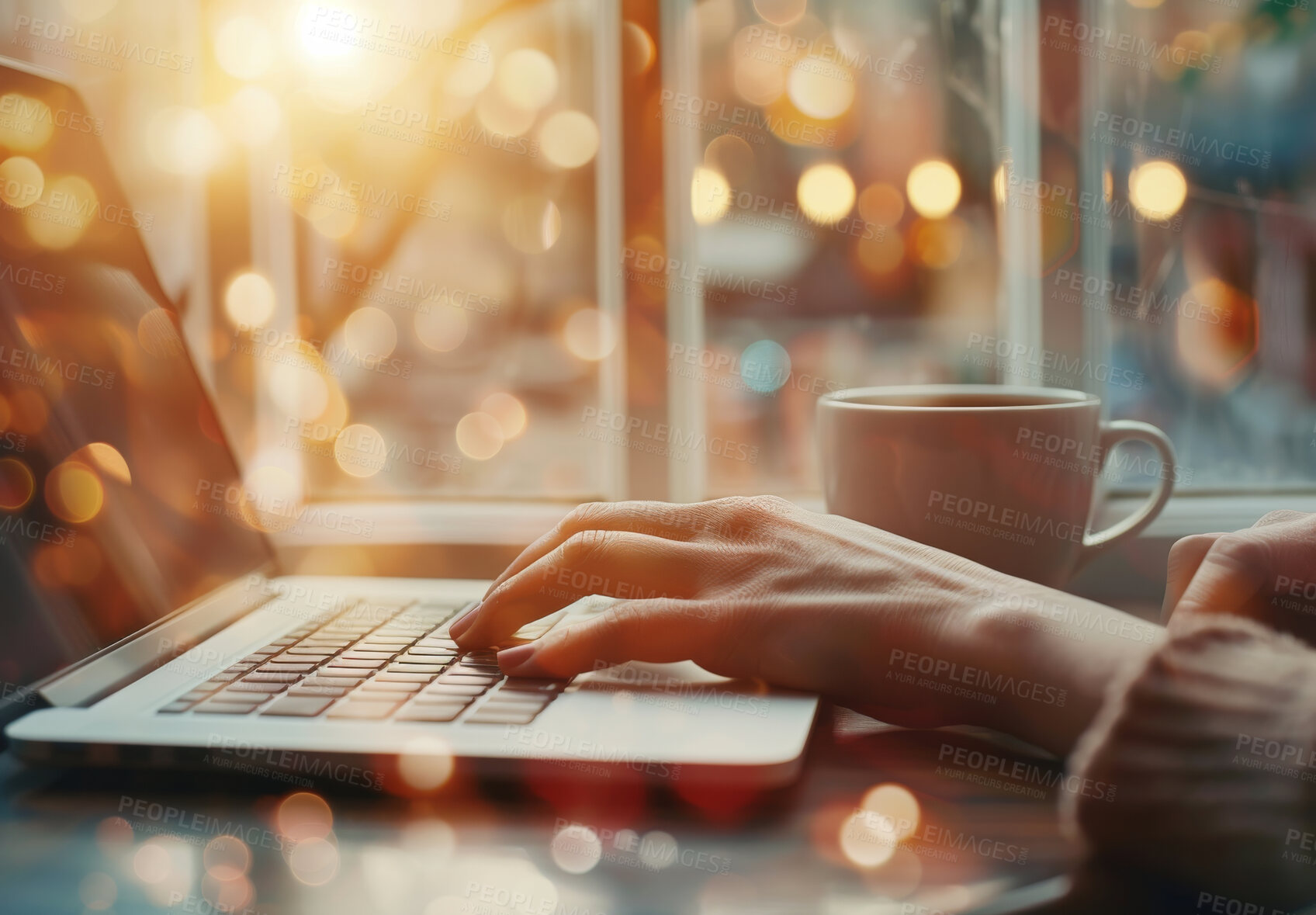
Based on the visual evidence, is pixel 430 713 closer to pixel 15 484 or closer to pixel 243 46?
pixel 15 484

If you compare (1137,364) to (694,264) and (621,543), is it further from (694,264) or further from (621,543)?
(621,543)

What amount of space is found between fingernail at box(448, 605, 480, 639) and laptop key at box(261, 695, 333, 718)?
113mm

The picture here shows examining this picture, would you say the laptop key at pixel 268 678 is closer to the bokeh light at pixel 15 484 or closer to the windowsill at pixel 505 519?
the bokeh light at pixel 15 484

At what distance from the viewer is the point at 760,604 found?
0.56 m

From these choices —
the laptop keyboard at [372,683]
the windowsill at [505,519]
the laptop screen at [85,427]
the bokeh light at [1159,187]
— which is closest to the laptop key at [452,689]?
the laptop keyboard at [372,683]

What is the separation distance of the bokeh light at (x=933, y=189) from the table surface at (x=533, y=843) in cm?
67

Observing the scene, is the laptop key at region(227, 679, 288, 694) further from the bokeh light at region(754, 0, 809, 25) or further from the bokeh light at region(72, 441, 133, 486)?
the bokeh light at region(754, 0, 809, 25)

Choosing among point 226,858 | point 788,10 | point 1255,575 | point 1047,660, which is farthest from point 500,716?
point 788,10

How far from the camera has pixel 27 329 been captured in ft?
1.98

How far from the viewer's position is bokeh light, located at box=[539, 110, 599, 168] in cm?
99

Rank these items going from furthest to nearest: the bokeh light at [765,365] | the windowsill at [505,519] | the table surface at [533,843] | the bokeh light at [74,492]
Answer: the bokeh light at [765,365] < the windowsill at [505,519] < the bokeh light at [74,492] < the table surface at [533,843]

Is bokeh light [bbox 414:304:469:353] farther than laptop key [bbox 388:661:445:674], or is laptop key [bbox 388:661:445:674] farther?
bokeh light [bbox 414:304:469:353]

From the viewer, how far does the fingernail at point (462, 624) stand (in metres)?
0.60

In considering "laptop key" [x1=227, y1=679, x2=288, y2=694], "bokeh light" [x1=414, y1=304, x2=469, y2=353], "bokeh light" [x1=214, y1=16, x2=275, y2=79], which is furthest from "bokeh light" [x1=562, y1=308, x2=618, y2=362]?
"laptop key" [x1=227, y1=679, x2=288, y2=694]
